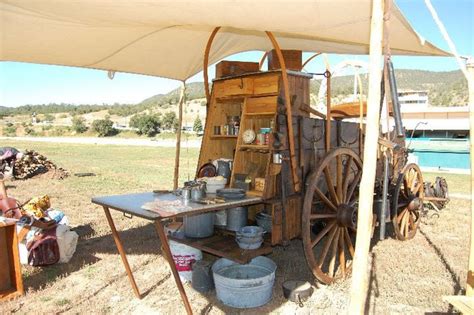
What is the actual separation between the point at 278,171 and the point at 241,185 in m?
0.52

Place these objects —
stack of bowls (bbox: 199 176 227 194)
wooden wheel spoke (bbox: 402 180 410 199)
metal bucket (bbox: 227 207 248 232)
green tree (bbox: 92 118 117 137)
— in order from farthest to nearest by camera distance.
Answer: green tree (bbox: 92 118 117 137), wooden wheel spoke (bbox: 402 180 410 199), metal bucket (bbox: 227 207 248 232), stack of bowls (bbox: 199 176 227 194)

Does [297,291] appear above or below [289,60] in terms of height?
below

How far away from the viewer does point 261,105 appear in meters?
4.08

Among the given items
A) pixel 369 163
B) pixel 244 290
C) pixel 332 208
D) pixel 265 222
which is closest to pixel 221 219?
pixel 265 222

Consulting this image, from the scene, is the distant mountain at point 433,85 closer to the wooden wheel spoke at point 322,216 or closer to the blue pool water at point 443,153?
the blue pool water at point 443,153

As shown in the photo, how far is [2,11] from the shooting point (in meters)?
2.96

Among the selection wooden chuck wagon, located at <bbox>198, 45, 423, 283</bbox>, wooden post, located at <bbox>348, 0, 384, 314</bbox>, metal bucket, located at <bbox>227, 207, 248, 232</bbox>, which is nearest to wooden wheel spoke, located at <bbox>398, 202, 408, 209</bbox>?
wooden chuck wagon, located at <bbox>198, 45, 423, 283</bbox>

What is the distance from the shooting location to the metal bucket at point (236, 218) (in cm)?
406

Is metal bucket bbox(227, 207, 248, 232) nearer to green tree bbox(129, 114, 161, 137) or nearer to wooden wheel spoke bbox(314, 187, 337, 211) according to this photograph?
wooden wheel spoke bbox(314, 187, 337, 211)

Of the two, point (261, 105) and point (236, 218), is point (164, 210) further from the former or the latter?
point (261, 105)

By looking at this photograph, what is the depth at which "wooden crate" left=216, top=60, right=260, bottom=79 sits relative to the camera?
4.59 metres

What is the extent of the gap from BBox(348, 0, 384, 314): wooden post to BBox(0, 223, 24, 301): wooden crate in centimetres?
325

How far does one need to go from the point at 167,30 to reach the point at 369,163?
303 centimetres

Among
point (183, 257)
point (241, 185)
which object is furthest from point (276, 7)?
point (183, 257)
